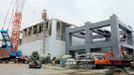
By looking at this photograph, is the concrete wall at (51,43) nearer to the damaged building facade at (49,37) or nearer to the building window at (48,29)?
the damaged building facade at (49,37)

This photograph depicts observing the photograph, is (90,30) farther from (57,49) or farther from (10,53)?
(10,53)

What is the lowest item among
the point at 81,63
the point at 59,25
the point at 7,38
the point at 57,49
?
the point at 81,63

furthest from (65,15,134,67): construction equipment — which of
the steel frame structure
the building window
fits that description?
the building window

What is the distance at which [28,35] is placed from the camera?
64.2 m

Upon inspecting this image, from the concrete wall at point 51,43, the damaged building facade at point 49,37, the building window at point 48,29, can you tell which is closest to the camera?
the concrete wall at point 51,43

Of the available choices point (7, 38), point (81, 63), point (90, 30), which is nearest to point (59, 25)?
point (90, 30)

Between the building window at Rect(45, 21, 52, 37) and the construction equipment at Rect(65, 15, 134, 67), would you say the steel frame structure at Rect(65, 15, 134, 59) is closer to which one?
the construction equipment at Rect(65, 15, 134, 67)

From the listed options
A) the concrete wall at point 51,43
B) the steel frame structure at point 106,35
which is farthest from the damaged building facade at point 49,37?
the steel frame structure at point 106,35

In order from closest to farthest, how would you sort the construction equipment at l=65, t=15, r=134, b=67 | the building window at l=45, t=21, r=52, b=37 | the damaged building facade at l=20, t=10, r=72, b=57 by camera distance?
the construction equipment at l=65, t=15, r=134, b=67 → the damaged building facade at l=20, t=10, r=72, b=57 → the building window at l=45, t=21, r=52, b=37

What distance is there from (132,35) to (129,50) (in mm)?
4528

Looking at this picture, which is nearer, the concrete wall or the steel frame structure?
the steel frame structure

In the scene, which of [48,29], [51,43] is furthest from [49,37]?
[48,29]

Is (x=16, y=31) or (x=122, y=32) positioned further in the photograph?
(x=16, y=31)

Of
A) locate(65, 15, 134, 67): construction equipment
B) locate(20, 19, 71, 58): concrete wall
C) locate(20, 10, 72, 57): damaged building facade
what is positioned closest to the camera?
locate(65, 15, 134, 67): construction equipment
